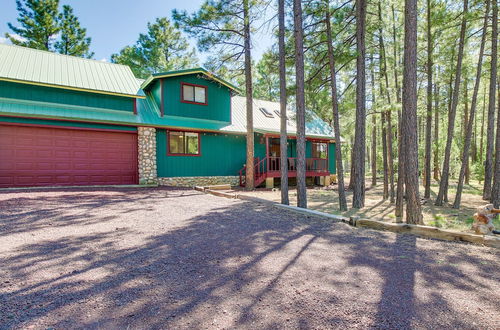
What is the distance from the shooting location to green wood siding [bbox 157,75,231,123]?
1266cm

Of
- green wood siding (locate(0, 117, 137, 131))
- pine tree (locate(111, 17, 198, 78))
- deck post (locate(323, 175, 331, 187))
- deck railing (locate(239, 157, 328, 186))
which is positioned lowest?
deck post (locate(323, 175, 331, 187))

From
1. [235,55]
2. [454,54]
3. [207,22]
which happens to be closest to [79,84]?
[207,22]

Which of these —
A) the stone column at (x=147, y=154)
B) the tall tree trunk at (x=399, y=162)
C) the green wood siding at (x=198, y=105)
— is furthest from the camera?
the green wood siding at (x=198, y=105)

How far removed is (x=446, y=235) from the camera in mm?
4355

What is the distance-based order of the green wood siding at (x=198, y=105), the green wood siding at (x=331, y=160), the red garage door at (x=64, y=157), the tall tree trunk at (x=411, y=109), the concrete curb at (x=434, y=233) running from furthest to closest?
the green wood siding at (x=331, y=160), the green wood siding at (x=198, y=105), the red garage door at (x=64, y=157), the tall tree trunk at (x=411, y=109), the concrete curb at (x=434, y=233)

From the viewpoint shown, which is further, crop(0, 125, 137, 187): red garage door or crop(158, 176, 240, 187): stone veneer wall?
crop(158, 176, 240, 187): stone veneer wall

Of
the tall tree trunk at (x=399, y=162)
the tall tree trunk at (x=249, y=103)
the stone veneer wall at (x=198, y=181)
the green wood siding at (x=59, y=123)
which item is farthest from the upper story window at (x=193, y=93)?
the tall tree trunk at (x=399, y=162)

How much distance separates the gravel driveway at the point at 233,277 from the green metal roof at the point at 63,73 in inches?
292

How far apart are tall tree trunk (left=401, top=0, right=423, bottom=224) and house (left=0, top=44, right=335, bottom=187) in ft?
17.5

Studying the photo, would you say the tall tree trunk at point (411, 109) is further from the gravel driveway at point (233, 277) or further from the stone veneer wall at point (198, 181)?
the stone veneer wall at point (198, 181)

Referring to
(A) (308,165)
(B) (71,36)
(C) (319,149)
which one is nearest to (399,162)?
(A) (308,165)

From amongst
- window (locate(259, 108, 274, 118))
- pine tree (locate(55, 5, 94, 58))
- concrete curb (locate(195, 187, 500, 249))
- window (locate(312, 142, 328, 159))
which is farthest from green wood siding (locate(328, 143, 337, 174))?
pine tree (locate(55, 5, 94, 58))

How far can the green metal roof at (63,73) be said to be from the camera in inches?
394

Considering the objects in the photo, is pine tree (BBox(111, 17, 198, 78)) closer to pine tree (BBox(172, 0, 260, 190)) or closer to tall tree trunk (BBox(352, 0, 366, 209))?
pine tree (BBox(172, 0, 260, 190))
